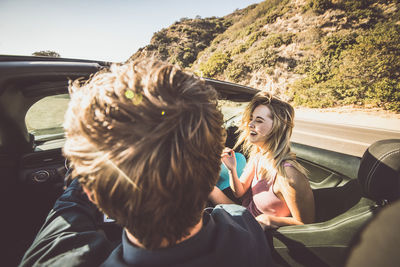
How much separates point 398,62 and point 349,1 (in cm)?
1077

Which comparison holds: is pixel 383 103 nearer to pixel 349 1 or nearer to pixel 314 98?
pixel 314 98

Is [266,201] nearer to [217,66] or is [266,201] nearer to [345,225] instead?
[345,225]

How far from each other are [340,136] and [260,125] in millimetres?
8191

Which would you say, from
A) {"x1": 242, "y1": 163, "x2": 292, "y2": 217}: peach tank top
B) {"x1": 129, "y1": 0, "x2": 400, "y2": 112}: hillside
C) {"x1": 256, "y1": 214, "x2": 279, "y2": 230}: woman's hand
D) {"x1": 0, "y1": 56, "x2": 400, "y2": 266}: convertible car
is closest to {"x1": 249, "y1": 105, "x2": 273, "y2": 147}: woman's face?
{"x1": 242, "y1": 163, "x2": 292, "y2": 217}: peach tank top

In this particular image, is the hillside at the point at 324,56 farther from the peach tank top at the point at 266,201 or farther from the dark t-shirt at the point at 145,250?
the dark t-shirt at the point at 145,250

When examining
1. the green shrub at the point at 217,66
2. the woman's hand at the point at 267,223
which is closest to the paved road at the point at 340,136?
the woman's hand at the point at 267,223

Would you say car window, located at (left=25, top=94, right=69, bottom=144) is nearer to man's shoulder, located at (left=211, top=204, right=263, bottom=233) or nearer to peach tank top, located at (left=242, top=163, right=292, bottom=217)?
man's shoulder, located at (left=211, top=204, right=263, bottom=233)

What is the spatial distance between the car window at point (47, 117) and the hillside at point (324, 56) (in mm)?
10005

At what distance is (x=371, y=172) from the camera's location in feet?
4.24

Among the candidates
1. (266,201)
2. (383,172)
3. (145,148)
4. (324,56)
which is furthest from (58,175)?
(324,56)

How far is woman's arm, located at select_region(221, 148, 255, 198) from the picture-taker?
6.37ft

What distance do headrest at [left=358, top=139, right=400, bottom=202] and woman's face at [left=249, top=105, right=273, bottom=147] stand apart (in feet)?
2.82

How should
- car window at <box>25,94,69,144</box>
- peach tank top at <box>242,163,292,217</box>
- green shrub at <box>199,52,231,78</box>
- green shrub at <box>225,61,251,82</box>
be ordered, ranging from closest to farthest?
peach tank top at <box>242,163,292,217</box> < car window at <box>25,94,69,144</box> < green shrub at <box>225,61,251,82</box> < green shrub at <box>199,52,231,78</box>

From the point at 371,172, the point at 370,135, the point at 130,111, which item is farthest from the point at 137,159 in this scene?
the point at 370,135
